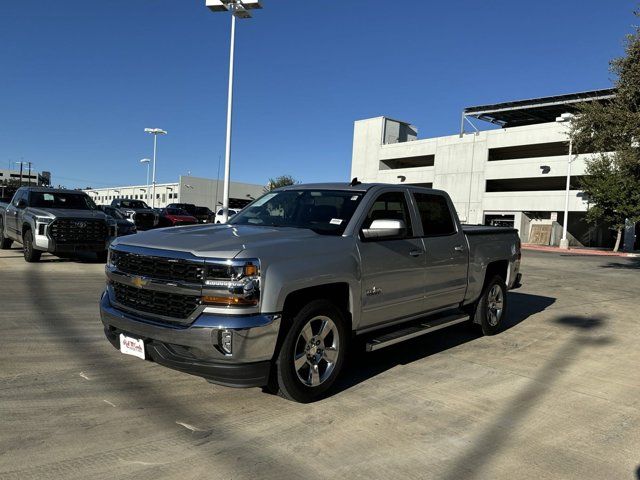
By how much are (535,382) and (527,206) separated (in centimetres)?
4513

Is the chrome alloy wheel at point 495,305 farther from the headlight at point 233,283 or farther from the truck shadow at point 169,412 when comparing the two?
the truck shadow at point 169,412

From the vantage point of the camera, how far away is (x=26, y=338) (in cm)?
596

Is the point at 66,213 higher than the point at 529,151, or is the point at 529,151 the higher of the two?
the point at 529,151

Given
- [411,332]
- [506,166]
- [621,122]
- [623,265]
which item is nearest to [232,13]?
[621,122]

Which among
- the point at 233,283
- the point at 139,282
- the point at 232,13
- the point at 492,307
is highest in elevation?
the point at 232,13

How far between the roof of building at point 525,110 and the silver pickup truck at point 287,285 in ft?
159

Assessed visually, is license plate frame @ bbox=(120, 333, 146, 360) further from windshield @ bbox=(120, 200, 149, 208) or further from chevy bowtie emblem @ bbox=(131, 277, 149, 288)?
windshield @ bbox=(120, 200, 149, 208)

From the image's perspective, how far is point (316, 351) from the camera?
4426mm

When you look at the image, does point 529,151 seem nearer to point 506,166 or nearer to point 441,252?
point 506,166

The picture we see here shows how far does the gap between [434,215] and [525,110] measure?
5229cm

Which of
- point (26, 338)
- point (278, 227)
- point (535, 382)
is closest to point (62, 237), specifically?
point (26, 338)

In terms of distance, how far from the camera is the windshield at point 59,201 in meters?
13.6

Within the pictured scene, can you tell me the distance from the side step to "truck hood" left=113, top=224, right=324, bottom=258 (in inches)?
45.2

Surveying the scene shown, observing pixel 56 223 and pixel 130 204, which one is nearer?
pixel 56 223
